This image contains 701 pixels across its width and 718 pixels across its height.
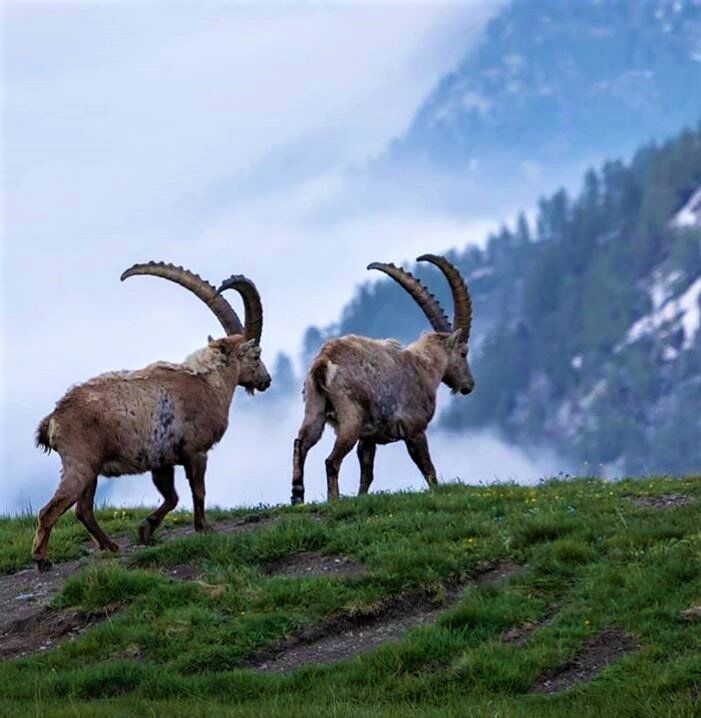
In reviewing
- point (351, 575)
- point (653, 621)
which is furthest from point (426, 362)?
point (653, 621)

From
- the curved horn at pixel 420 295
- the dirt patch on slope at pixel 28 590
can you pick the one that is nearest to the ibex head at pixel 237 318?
the curved horn at pixel 420 295

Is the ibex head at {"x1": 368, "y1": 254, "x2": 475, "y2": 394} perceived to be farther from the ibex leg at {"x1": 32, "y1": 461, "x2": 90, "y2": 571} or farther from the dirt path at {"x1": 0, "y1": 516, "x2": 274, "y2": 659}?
the ibex leg at {"x1": 32, "y1": 461, "x2": 90, "y2": 571}

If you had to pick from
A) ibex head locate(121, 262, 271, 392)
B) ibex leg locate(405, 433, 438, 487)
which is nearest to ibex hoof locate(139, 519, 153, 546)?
ibex head locate(121, 262, 271, 392)

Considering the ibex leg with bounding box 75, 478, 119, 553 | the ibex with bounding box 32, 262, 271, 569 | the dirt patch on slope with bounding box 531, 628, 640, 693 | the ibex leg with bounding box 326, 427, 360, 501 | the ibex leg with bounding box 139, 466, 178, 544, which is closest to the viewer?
the dirt patch on slope with bounding box 531, 628, 640, 693

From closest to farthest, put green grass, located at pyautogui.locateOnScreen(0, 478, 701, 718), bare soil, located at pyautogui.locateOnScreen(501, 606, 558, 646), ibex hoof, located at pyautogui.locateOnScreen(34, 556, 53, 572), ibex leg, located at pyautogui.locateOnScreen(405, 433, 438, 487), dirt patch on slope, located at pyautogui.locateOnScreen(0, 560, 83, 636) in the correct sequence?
green grass, located at pyautogui.locateOnScreen(0, 478, 701, 718) → bare soil, located at pyautogui.locateOnScreen(501, 606, 558, 646) → dirt patch on slope, located at pyautogui.locateOnScreen(0, 560, 83, 636) → ibex hoof, located at pyautogui.locateOnScreen(34, 556, 53, 572) → ibex leg, located at pyautogui.locateOnScreen(405, 433, 438, 487)

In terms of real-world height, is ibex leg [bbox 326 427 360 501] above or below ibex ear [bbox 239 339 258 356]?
below

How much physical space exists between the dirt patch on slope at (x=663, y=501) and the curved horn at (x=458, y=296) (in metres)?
6.53

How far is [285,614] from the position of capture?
16062 millimetres

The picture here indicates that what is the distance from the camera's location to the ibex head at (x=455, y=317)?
24.4 m

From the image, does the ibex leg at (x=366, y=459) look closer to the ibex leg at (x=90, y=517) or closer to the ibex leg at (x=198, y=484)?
the ibex leg at (x=198, y=484)

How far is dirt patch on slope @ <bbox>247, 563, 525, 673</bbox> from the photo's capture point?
1551cm

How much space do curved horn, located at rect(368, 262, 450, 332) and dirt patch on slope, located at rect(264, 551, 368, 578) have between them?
Answer: 6827 mm

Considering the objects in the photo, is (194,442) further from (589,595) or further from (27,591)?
(589,595)


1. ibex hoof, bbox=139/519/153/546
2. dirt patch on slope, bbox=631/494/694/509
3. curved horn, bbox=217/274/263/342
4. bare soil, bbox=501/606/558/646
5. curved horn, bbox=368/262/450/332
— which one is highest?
curved horn, bbox=368/262/450/332
